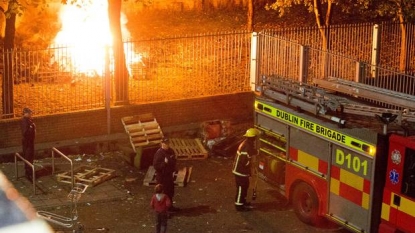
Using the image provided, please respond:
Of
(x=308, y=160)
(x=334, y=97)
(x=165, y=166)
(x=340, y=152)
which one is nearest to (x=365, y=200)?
(x=340, y=152)

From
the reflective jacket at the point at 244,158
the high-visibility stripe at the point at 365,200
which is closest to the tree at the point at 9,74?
the reflective jacket at the point at 244,158

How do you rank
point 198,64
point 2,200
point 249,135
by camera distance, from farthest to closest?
1. point 198,64
2. point 2,200
3. point 249,135

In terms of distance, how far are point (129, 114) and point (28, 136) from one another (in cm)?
336

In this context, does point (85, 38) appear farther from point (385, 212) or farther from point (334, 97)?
point (385, 212)

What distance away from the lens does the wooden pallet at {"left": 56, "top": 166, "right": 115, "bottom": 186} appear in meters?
14.9

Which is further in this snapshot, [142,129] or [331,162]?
[142,129]

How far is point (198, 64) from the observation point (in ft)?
60.9

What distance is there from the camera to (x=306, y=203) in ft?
42.2

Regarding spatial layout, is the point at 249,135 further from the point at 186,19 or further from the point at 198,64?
the point at 186,19

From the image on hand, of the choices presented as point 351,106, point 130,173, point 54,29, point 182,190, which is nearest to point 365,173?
point 351,106

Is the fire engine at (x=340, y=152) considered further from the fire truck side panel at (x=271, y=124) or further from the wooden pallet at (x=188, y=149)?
the wooden pallet at (x=188, y=149)

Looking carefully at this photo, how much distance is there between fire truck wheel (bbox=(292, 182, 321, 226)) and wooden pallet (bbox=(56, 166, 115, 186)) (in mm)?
4108

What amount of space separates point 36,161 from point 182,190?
362 centimetres

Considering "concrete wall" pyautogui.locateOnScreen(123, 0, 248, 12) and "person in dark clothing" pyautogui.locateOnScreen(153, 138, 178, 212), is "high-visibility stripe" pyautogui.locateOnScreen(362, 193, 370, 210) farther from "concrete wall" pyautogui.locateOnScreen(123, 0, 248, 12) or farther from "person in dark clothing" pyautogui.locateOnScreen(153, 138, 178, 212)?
"concrete wall" pyautogui.locateOnScreen(123, 0, 248, 12)
